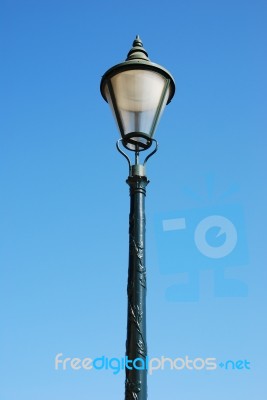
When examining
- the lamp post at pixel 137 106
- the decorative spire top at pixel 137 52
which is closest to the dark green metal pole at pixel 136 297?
the lamp post at pixel 137 106

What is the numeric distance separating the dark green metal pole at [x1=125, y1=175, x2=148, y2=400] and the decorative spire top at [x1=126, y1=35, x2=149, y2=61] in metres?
1.18

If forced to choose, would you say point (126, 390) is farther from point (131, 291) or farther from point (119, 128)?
point (119, 128)

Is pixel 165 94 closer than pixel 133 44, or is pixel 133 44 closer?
pixel 165 94

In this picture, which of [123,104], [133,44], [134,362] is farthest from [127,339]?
[133,44]

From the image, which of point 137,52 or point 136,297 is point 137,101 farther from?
point 136,297

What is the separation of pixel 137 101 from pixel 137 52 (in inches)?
29.1

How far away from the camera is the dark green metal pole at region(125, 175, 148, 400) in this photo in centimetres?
353

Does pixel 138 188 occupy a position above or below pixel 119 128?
below

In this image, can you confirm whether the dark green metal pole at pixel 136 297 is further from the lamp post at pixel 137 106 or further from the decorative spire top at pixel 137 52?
the decorative spire top at pixel 137 52

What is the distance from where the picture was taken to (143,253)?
13.3 feet

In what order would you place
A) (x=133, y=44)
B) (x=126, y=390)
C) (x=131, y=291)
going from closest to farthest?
1. (x=126, y=390)
2. (x=131, y=291)
3. (x=133, y=44)

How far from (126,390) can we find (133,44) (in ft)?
11.1

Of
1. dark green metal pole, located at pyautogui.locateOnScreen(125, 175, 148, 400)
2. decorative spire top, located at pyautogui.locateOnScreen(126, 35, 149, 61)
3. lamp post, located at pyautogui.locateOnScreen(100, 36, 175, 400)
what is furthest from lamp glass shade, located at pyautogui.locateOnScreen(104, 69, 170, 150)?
dark green metal pole, located at pyautogui.locateOnScreen(125, 175, 148, 400)

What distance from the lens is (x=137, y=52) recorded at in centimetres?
494
